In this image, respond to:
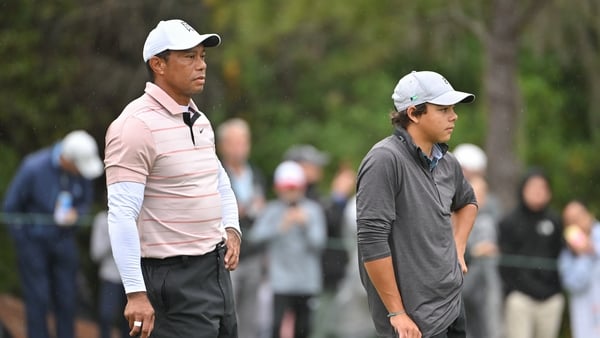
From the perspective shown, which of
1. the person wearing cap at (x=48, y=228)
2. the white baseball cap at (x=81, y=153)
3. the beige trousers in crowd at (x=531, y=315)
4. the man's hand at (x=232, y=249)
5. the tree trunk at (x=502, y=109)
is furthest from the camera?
the tree trunk at (x=502, y=109)

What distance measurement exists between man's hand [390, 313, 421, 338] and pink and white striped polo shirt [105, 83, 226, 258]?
37.6 inches

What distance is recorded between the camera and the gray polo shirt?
5914 millimetres

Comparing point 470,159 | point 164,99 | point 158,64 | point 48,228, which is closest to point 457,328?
point 164,99

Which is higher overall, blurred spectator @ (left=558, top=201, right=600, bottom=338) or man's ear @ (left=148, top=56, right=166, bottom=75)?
man's ear @ (left=148, top=56, right=166, bottom=75)

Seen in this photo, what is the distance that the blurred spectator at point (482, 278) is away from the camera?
11266 millimetres

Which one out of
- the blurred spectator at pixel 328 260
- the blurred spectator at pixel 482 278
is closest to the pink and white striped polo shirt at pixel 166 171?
the blurred spectator at pixel 482 278

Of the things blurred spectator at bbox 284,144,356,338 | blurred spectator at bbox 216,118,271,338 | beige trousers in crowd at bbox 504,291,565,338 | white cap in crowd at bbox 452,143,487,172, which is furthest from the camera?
blurred spectator at bbox 284,144,356,338

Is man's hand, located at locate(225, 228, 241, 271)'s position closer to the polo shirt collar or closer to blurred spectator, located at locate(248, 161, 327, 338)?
the polo shirt collar

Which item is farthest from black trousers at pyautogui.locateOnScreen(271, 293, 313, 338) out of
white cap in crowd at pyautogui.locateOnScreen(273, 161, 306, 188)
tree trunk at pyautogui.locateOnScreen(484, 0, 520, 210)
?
tree trunk at pyautogui.locateOnScreen(484, 0, 520, 210)

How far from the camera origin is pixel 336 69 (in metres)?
19.2

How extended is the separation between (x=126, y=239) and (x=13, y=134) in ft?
32.4

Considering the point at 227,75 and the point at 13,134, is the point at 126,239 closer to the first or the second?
the point at 13,134

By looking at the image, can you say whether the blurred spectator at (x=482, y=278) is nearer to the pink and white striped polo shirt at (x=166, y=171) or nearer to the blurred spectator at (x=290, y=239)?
the blurred spectator at (x=290, y=239)

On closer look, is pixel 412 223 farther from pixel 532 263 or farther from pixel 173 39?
pixel 532 263
